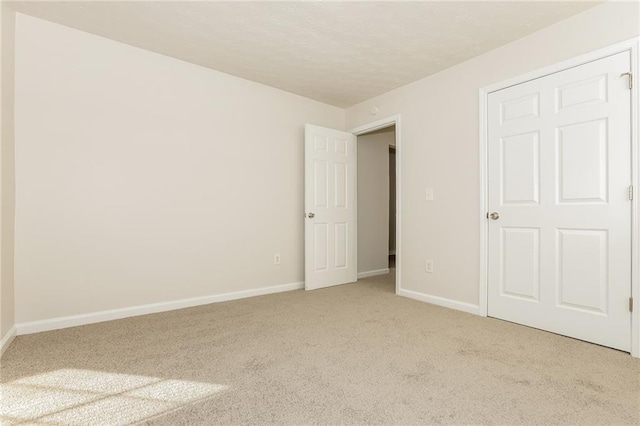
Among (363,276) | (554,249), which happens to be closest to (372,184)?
(363,276)

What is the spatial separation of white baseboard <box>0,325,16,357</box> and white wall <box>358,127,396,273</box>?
3.71 metres

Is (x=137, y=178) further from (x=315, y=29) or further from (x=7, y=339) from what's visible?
(x=315, y=29)

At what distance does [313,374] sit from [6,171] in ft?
8.27

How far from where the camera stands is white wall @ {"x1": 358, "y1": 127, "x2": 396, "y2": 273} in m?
4.83

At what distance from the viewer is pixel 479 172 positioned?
2994 millimetres

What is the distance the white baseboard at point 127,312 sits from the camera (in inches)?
98.6

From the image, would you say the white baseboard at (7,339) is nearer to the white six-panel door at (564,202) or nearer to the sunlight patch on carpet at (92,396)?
the sunlight patch on carpet at (92,396)

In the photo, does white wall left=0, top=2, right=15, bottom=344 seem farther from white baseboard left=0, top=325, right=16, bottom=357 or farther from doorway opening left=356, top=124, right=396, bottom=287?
doorway opening left=356, top=124, right=396, bottom=287

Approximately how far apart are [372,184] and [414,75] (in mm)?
1864

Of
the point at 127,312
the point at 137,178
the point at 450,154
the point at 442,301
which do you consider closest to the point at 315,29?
the point at 450,154

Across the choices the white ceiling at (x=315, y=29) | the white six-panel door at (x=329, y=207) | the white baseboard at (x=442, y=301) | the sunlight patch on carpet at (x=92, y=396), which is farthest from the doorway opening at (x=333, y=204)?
the sunlight patch on carpet at (x=92, y=396)

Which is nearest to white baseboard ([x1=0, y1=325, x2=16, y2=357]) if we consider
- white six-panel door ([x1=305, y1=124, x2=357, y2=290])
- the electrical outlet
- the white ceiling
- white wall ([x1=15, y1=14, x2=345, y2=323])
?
white wall ([x1=15, y1=14, x2=345, y2=323])

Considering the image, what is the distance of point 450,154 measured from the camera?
3248 millimetres

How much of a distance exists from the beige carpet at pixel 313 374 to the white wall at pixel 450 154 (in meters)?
0.68
